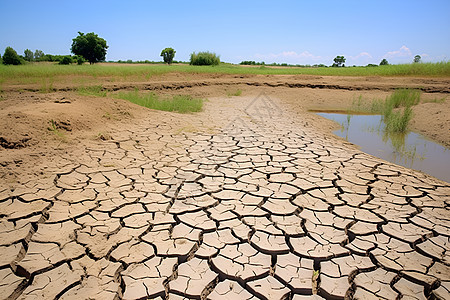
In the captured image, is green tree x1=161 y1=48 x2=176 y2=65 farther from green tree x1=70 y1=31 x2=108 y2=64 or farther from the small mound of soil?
the small mound of soil

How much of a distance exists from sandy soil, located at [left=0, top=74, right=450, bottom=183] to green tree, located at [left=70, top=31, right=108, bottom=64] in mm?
22930

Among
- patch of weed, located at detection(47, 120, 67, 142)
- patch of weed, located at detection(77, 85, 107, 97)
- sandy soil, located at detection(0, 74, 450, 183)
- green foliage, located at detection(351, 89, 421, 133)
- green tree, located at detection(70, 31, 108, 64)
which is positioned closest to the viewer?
sandy soil, located at detection(0, 74, 450, 183)

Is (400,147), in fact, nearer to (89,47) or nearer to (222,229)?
(222,229)

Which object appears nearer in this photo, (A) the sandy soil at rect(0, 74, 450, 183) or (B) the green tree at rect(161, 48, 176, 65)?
(A) the sandy soil at rect(0, 74, 450, 183)

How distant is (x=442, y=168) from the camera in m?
4.05

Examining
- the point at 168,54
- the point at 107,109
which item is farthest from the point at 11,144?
the point at 168,54

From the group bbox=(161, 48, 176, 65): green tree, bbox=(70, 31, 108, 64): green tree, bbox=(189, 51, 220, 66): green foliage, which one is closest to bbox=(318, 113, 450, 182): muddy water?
bbox=(189, 51, 220, 66): green foliage

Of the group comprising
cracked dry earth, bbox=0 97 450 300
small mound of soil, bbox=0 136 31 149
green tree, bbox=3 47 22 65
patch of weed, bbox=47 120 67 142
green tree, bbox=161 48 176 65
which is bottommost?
cracked dry earth, bbox=0 97 450 300

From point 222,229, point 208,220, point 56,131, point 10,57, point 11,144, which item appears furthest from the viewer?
point 10,57

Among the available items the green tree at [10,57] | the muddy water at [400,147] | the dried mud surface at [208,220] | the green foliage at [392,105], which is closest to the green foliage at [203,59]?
the green tree at [10,57]

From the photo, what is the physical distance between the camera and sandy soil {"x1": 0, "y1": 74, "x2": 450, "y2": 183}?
371 centimetres

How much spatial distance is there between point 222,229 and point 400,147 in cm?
429

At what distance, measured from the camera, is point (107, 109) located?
17.8 feet

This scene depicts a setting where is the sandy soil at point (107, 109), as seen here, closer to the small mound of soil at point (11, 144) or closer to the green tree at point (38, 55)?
the small mound of soil at point (11, 144)
